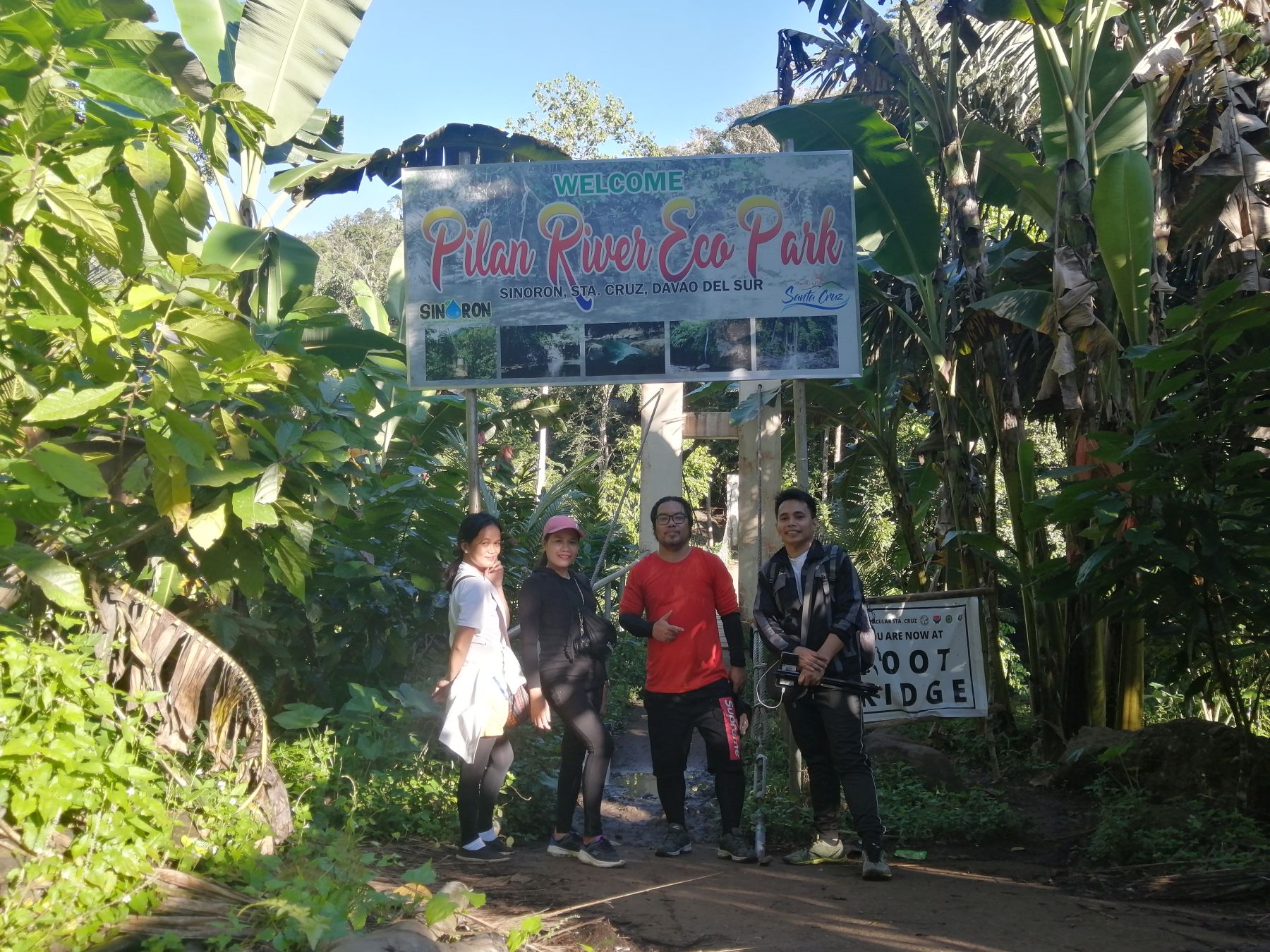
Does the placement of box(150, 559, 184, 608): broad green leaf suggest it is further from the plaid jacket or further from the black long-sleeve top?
the plaid jacket

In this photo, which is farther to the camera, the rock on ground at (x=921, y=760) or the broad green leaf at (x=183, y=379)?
the rock on ground at (x=921, y=760)

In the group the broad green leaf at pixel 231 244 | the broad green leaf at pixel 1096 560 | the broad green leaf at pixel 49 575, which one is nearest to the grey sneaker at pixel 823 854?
the broad green leaf at pixel 1096 560

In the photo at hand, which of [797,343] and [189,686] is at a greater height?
[797,343]

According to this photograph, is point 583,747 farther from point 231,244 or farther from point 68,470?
point 231,244

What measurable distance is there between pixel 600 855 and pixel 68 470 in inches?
124

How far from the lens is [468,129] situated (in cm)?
1045

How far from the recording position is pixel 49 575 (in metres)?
3.79

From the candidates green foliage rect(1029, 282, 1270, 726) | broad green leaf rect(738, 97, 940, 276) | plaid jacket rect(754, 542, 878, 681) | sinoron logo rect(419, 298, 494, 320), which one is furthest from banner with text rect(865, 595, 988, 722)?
sinoron logo rect(419, 298, 494, 320)

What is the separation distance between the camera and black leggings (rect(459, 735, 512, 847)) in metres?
5.54

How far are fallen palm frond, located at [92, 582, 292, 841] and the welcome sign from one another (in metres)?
2.12

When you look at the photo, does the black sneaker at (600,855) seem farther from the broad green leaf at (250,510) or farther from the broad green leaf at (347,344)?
the broad green leaf at (347,344)

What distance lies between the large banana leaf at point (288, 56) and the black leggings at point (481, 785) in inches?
177

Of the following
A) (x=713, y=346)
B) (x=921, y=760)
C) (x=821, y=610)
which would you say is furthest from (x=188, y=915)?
(x=921, y=760)

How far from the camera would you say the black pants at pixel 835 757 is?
211 inches
